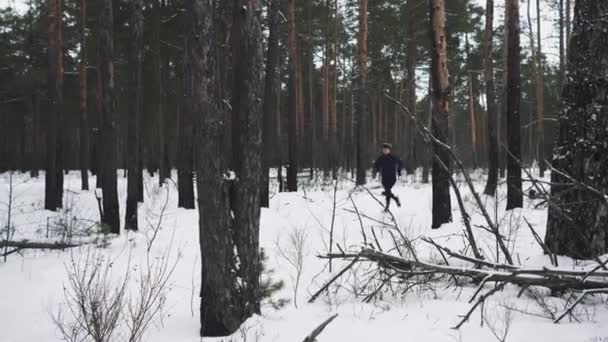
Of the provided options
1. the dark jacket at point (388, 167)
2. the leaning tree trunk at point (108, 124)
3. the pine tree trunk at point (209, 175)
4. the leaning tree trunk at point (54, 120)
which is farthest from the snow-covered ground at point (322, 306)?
the leaning tree trunk at point (54, 120)

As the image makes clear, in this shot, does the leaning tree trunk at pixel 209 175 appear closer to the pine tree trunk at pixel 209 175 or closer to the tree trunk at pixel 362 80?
the pine tree trunk at pixel 209 175

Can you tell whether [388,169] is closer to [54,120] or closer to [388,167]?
[388,167]

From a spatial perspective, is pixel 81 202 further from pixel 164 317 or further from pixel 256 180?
pixel 256 180

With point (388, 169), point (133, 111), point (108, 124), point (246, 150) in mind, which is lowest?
point (388, 169)

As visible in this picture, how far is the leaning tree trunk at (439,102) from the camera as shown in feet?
24.2

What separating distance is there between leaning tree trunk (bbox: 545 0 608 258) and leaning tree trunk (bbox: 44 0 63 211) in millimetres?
12577

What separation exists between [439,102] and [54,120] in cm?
1120

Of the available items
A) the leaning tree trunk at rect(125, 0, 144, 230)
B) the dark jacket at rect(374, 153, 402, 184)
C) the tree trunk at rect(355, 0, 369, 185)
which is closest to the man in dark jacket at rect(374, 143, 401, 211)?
the dark jacket at rect(374, 153, 402, 184)

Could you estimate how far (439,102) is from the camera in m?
7.43

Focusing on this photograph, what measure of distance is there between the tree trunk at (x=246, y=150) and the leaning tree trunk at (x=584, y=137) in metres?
2.75

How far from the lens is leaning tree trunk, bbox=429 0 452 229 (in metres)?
7.39

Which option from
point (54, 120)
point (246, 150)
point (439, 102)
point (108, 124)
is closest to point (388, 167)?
point (439, 102)

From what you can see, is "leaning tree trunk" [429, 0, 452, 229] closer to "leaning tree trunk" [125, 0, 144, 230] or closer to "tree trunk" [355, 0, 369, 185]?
"leaning tree trunk" [125, 0, 144, 230]

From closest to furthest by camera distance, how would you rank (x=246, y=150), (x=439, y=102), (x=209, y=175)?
(x=209, y=175) < (x=246, y=150) < (x=439, y=102)
